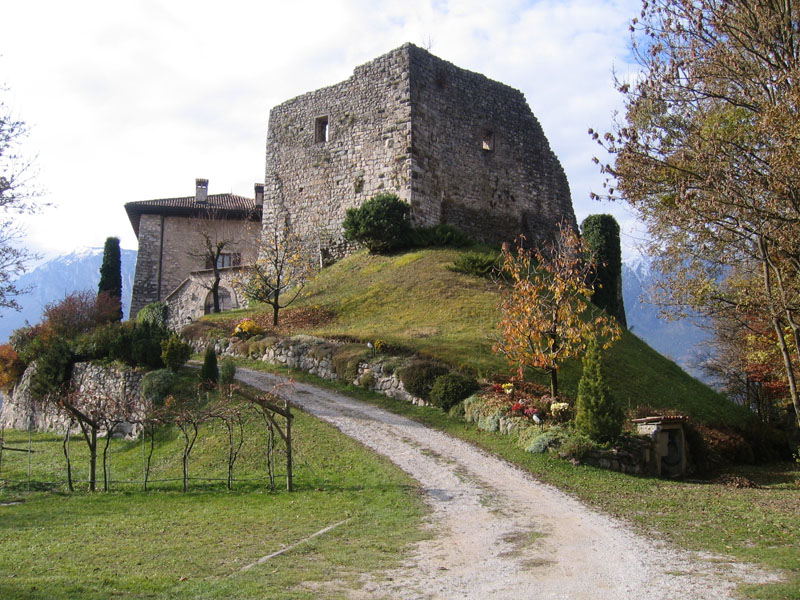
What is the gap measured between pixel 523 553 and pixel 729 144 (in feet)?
26.8

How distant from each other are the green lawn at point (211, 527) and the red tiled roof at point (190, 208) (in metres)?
23.6

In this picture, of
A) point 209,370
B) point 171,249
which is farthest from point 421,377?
point 171,249

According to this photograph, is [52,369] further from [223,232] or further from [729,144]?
[729,144]

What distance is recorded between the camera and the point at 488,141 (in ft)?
109

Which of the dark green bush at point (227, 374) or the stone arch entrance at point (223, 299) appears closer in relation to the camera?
the dark green bush at point (227, 374)

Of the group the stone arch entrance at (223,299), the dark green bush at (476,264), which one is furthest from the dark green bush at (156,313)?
the dark green bush at (476,264)

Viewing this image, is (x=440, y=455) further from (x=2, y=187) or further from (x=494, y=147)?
(x=494, y=147)

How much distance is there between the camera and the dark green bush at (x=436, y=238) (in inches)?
1130

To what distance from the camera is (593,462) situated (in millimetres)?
13344

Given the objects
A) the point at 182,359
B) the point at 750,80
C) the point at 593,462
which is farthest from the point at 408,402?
the point at 750,80

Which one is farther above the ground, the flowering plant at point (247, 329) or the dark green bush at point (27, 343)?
the flowering plant at point (247, 329)

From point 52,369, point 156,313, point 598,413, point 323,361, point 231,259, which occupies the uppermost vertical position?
point 231,259

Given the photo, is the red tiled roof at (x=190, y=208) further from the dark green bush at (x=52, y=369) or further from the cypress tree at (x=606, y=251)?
the cypress tree at (x=606, y=251)

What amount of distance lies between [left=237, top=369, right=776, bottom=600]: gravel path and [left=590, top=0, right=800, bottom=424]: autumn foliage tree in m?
4.84
